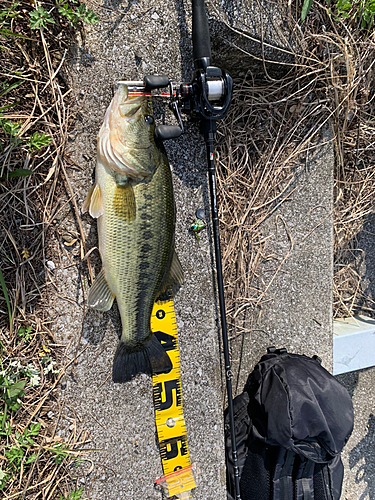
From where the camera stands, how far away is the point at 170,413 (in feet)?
7.32

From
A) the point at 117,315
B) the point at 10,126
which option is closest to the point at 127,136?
the point at 10,126

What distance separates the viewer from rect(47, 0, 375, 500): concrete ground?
1.97 metres

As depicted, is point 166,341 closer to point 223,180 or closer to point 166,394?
point 166,394

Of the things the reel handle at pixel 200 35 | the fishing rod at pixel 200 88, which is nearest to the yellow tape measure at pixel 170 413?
the fishing rod at pixel 200 88

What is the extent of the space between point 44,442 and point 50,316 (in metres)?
0.79

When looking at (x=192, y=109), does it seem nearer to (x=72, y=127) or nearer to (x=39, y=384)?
(x=72, y=127)

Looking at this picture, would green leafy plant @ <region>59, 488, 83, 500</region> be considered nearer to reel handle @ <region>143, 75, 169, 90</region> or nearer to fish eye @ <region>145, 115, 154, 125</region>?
fish eye @ <region>145, 115, 154, 125</region>

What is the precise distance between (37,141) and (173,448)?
222cm

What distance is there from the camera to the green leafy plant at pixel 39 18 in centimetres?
173

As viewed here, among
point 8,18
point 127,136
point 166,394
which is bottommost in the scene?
point 166,394

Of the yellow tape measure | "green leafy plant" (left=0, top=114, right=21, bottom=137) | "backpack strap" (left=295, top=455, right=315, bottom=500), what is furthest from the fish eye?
"backpack strap" (left=295, top=455, right=315, bottom=500)

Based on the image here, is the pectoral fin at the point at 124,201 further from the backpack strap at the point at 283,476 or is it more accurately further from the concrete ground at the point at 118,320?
the backpack strap at the point at 283,476

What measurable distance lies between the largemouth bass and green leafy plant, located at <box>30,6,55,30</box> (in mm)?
583

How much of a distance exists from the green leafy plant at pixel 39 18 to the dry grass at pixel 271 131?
1.33 meters
